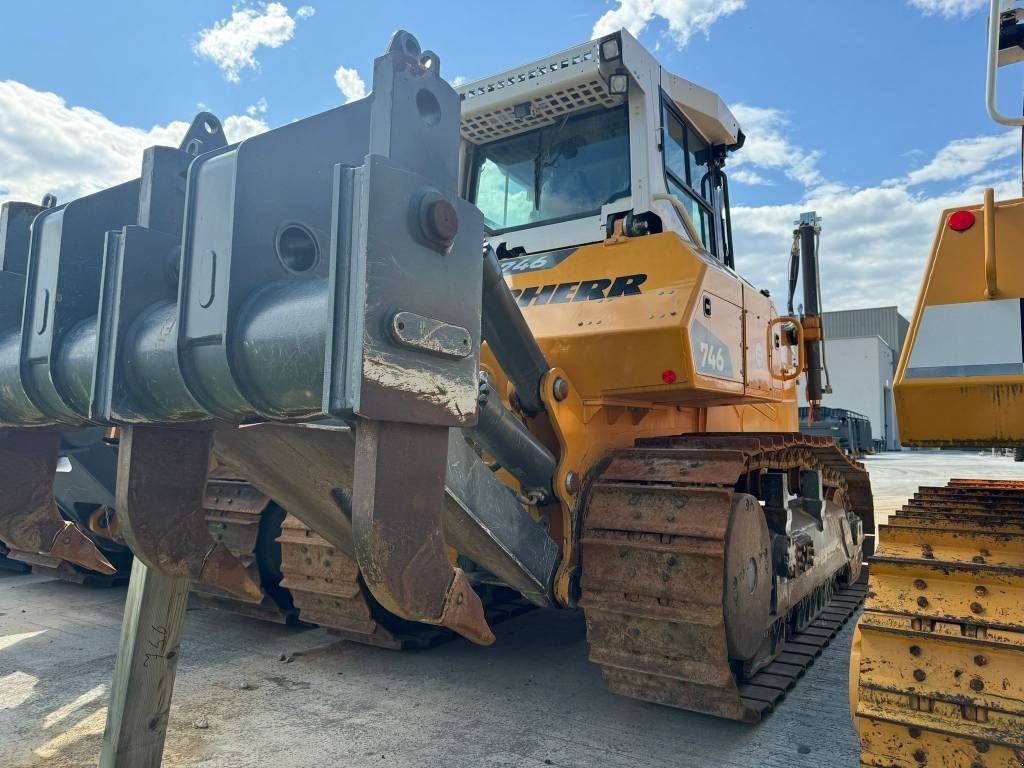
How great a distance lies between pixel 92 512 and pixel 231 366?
511 cm

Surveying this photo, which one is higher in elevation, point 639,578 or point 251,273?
point 251,273

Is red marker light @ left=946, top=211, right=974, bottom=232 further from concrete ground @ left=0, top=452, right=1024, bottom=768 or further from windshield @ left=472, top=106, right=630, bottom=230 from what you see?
windshield @ left=472, top=106, right=630, bottom=230

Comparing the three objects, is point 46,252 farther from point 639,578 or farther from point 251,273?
→ point 639,578

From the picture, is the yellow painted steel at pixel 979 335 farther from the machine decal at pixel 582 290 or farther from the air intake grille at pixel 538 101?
the air intake grille at pixel 538 101

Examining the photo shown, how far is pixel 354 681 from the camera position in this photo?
13.0 feet

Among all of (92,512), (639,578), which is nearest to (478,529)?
(639,578)

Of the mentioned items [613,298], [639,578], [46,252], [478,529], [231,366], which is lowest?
[639,578]

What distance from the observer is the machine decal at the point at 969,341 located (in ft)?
7.26

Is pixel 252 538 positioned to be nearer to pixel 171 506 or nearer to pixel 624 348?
pixel 624 348

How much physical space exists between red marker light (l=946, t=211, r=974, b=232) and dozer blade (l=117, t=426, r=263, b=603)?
232cm

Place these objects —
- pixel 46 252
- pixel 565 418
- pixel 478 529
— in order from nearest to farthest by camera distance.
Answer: pixel 46 252 < pixel 478 529 < pixel 565 418

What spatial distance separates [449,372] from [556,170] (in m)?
3.47

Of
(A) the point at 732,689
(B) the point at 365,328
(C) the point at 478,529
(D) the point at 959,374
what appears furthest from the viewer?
(A) the point at 732,689

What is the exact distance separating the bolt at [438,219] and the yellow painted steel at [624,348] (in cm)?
194
